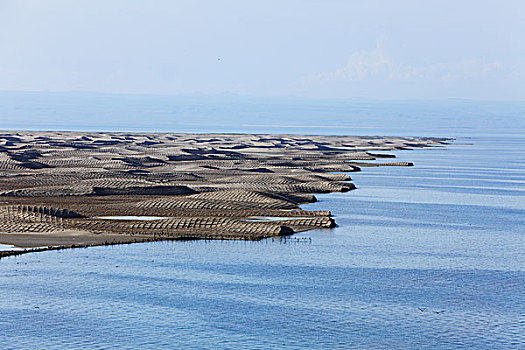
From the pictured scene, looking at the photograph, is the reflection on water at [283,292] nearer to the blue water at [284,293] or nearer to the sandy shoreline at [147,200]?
the blue water at [284,293]

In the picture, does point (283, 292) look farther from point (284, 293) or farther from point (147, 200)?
point (147, 200)

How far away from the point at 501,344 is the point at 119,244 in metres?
16.5

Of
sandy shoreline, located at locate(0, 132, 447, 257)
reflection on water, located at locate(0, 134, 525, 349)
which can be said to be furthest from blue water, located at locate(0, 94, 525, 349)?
sandy shoreline, located at locate(0, 132, 447, 257)

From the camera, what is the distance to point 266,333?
845 inches

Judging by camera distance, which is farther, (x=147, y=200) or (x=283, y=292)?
(x=147, y=200)

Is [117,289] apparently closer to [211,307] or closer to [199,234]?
[211,307]

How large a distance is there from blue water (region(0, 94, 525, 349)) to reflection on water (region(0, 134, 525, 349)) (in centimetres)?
4

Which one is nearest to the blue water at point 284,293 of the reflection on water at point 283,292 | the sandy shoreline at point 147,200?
the reflection on water at point 283,292

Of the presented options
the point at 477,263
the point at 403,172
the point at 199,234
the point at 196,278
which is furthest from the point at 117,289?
the point at 403,172

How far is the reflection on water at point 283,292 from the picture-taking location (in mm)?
21156

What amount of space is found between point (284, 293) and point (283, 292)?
0.14 metres

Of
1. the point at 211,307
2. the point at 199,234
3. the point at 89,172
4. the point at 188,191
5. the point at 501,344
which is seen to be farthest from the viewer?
the point at 89,172

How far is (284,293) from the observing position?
25781mm

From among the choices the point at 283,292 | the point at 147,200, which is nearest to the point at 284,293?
the point at 283,292
